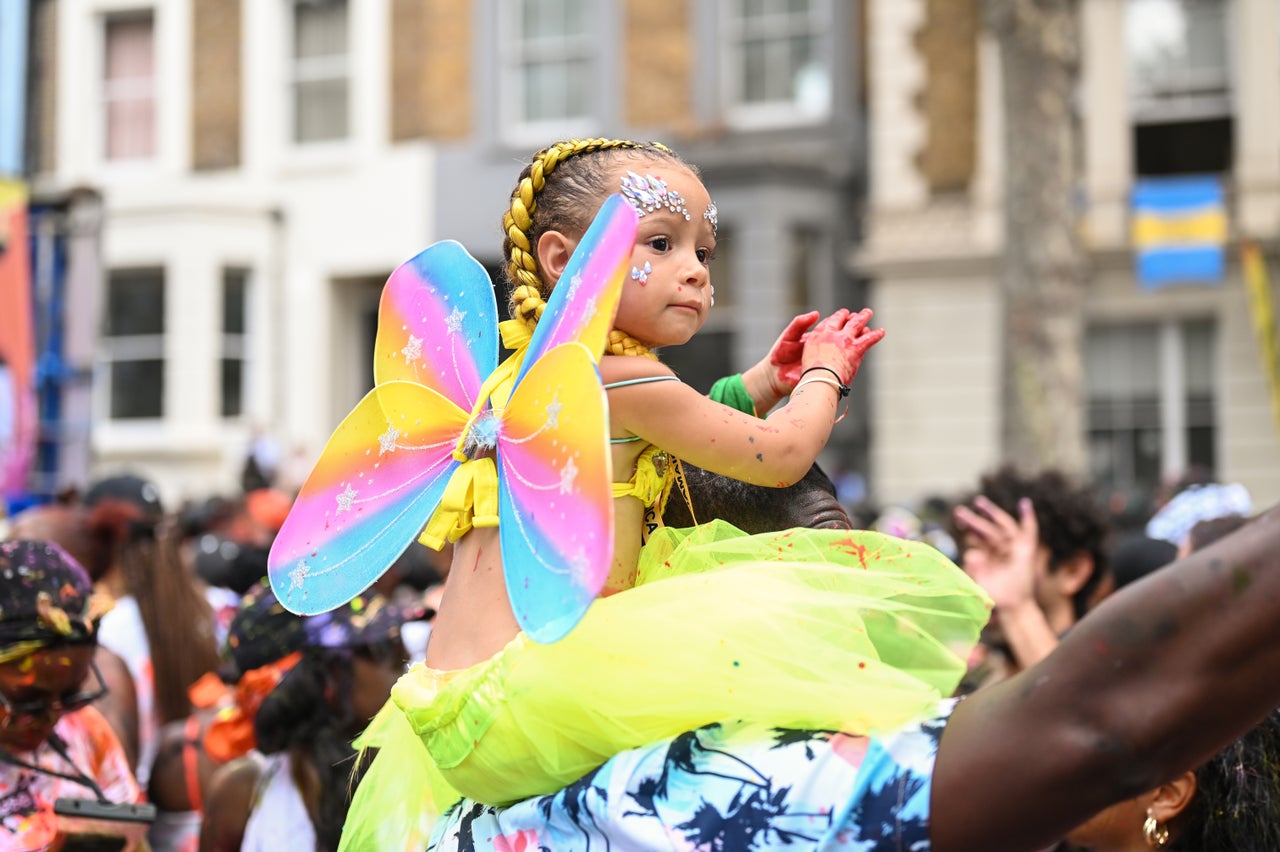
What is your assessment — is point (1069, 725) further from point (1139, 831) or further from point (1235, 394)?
point (1235, 394)

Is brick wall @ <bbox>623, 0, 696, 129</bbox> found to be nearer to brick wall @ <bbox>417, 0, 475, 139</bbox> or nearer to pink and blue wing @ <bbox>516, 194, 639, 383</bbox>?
brick wall @ <bbox>417, 0, 475, 139</bbox>

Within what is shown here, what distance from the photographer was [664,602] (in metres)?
1.65

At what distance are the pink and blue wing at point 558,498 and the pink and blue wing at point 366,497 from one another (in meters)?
0.32

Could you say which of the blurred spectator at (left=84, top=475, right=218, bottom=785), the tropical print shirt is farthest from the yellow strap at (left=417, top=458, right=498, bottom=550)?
the blurred spectator at (left=84, top=475, right=218, bottom=785)

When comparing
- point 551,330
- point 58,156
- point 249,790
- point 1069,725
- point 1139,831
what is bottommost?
point 249,790

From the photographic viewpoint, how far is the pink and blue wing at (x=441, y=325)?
2.08 m

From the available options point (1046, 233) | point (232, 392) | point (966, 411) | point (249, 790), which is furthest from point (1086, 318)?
point (249, 790)

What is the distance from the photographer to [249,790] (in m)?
3.41

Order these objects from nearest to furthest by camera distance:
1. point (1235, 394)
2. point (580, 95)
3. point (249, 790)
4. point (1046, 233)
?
point (249, 790) → point (1046, 233) → point (1235, 394) → point (580, 95)

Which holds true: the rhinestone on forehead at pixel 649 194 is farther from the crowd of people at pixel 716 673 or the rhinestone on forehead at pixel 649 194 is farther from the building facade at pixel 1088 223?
the building facade at pixel 1088 223

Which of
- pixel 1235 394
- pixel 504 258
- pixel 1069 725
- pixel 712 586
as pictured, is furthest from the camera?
pixel 1235 394

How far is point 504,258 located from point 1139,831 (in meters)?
1.39

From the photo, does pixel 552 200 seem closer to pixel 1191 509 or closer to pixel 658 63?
pixel 1191 509

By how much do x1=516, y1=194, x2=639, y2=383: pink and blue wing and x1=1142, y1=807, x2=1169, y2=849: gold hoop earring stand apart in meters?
1.28
